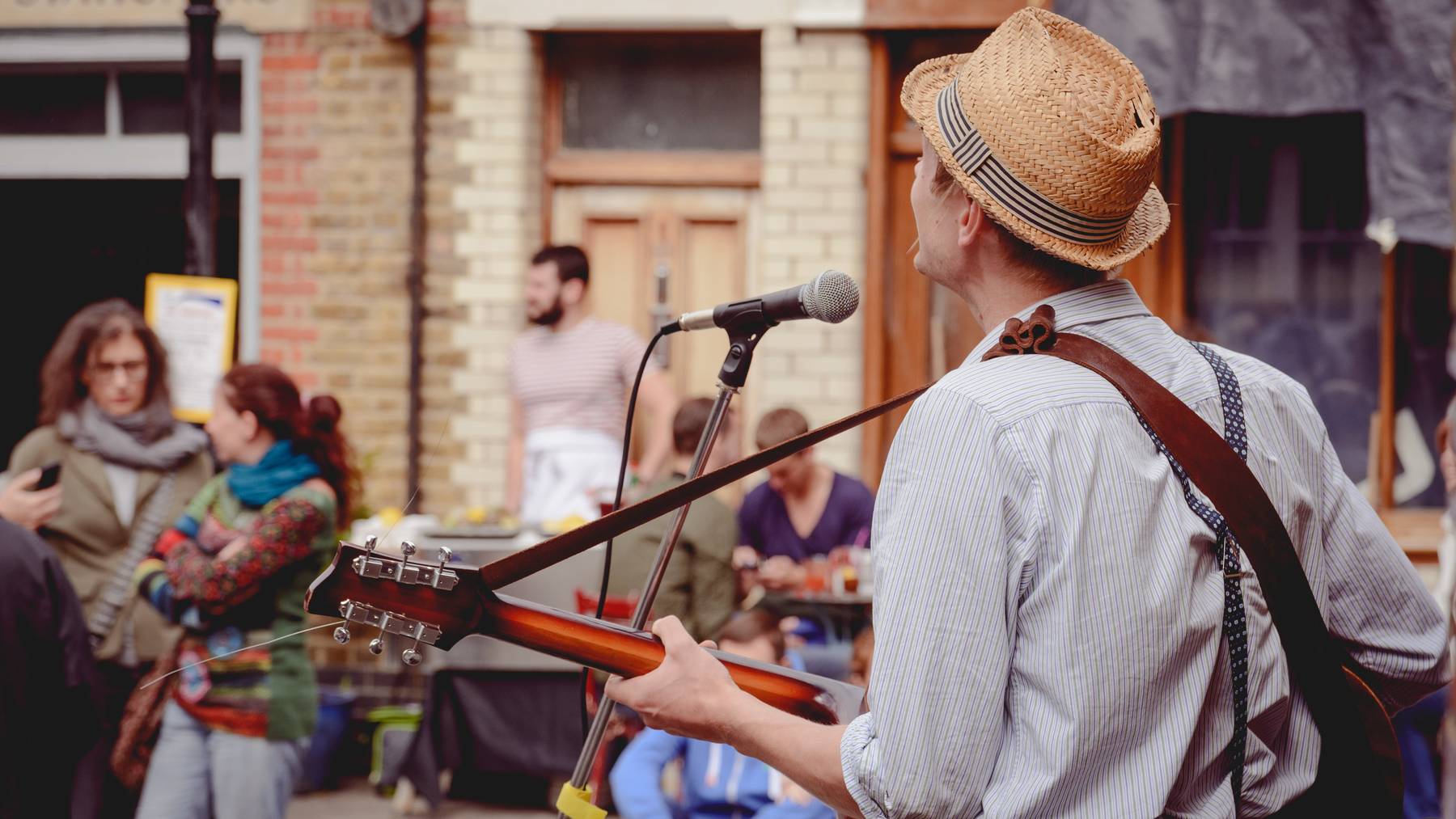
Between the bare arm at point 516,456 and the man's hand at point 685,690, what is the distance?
16.0 ft

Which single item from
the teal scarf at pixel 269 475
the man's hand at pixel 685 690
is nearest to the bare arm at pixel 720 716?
the man's hand at pixel 685 690

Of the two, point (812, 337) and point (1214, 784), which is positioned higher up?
point (812, 337)

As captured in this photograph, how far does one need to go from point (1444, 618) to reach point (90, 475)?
14.1 ft

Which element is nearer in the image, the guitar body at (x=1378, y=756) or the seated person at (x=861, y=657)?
the guitar body at (x=1378, y=756)

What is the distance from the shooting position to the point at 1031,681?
5.53ft

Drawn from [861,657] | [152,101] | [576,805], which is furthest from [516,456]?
[576,805]

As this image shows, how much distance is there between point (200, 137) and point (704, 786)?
3.19m

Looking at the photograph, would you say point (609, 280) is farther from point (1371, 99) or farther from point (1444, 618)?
point (1444, 618)

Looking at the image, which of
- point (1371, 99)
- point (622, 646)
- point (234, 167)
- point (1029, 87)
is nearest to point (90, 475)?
point (234, 167)

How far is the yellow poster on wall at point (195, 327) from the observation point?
5.70 metres

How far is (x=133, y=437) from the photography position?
520 cm

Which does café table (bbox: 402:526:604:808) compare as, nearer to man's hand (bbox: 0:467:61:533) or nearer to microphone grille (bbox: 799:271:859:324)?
man's hand (bbox: 0:467:61:533)

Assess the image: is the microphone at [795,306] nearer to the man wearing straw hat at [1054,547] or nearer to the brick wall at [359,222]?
the man wearing straw hat at [1054,547]

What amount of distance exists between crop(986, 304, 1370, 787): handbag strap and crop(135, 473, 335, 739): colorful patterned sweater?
306cm
